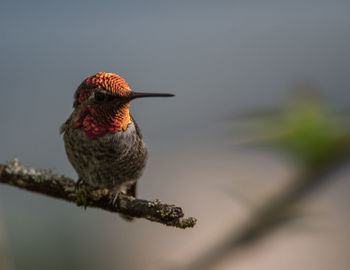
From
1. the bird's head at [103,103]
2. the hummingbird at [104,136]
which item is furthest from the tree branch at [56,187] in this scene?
the bird's head at [103,103]

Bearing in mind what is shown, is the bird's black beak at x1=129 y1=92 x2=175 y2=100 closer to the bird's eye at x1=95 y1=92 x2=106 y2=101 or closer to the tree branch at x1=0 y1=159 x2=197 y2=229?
the bird's eye at x1=95 y1=92 x2=106 y2=101

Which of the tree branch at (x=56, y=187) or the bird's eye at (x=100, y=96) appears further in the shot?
A: the tree branch at (x=56, y=187)

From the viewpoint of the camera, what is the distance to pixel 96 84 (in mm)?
632

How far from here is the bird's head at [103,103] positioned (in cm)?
59

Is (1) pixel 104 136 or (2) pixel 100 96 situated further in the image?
(1) pixel 104 136

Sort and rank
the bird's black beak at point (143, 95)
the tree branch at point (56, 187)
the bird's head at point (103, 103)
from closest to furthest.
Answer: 1. the bird's black beak at point (143, 95)
2. the bird's head at point (103, 103)
3. the tree branch at point (56, 187)

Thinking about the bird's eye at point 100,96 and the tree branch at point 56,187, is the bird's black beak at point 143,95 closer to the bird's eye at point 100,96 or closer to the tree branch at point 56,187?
the bird's eye at point 100,96

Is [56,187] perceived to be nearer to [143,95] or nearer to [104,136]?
[104,136]

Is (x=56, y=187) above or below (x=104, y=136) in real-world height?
below

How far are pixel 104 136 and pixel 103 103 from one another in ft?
0.49

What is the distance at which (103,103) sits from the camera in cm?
64

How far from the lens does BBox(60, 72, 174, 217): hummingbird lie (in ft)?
2.04

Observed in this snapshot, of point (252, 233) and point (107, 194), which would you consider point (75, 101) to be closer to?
point (107, 194)

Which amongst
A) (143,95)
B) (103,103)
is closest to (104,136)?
(103,103)
